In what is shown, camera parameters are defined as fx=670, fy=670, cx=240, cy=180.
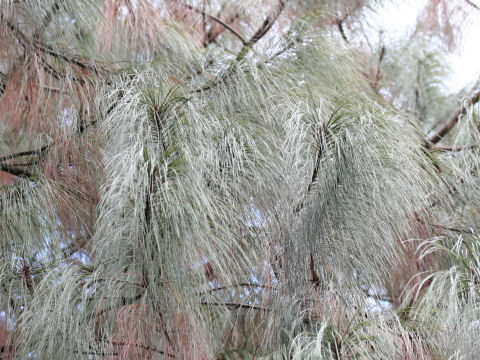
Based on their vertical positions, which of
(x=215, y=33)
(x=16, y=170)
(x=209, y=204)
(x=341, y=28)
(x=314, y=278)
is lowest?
(x=314, y=278)

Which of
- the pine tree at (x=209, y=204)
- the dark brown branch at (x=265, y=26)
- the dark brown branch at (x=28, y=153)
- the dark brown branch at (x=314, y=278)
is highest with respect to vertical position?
the dark brown branch at (x=265, y=26)

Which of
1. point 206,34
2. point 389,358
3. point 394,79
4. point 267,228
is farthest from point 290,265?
point 394,79

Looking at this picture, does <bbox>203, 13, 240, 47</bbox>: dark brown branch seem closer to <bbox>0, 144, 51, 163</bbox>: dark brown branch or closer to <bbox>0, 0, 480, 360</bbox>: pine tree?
<bbox>0, 0, 480, 360</bbox>: pine tree

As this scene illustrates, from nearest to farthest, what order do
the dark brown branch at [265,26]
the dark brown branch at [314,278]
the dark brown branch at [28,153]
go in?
the dark brown branch at [314,278], the dark brown branch at [28,153], the dark brown branch at [265,26]

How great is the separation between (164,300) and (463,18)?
141cm

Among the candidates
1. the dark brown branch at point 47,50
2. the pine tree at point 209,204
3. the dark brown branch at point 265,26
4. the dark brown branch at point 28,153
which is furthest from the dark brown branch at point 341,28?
the dark brown branch at point 28,153

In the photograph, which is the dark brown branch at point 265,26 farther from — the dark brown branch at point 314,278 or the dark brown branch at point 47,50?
the dark brown branch at point 314,278

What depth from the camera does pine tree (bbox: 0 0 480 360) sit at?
1030 mm

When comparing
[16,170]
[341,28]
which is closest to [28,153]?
[16,170]

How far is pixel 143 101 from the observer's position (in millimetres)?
1146

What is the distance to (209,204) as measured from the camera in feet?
3.44

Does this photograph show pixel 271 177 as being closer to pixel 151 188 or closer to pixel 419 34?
pixel 151 188

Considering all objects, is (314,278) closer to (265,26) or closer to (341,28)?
(265,26)

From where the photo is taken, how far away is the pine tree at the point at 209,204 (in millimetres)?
1030
